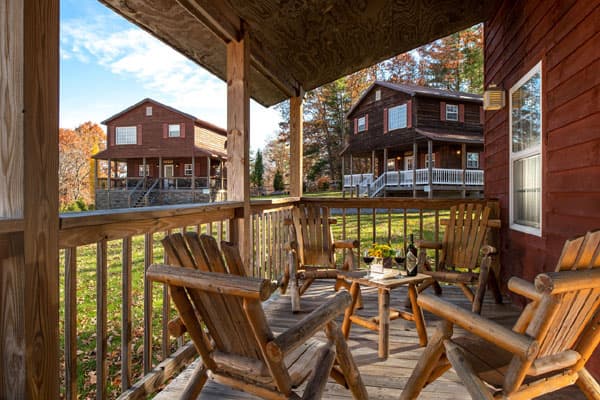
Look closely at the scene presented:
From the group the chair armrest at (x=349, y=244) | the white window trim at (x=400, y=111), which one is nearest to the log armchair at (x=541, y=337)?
the chair armrest at (x=349, y=244)

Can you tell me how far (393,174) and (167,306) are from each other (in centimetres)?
1575

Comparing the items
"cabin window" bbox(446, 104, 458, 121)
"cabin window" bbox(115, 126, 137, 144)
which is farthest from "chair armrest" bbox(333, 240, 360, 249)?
"cabin window" bbox(115, 126, 137, 144)

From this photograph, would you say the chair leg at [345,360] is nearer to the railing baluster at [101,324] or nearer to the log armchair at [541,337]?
the log armchair at [541,337]

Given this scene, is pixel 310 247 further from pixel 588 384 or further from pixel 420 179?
pixel 420 179

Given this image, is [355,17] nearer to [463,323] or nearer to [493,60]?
[493,60]

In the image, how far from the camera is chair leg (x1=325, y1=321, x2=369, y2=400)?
160cm

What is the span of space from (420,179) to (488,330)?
1485cm

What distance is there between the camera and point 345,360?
1.65 m

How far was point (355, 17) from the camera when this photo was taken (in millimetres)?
3453

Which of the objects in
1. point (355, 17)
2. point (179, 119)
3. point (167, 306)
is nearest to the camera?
point (167, 306)

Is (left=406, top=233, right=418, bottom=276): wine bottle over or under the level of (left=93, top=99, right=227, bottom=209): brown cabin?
under

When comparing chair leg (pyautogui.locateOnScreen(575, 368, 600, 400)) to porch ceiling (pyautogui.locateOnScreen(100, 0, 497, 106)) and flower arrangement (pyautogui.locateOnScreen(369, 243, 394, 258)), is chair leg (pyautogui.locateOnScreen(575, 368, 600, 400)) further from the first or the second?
porch ceiling (pyautogui.locateOnScreen(100, 0, 497, 106))

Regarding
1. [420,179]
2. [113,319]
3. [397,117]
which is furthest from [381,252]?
[397,117]

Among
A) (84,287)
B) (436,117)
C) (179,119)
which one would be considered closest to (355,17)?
(84,287)
